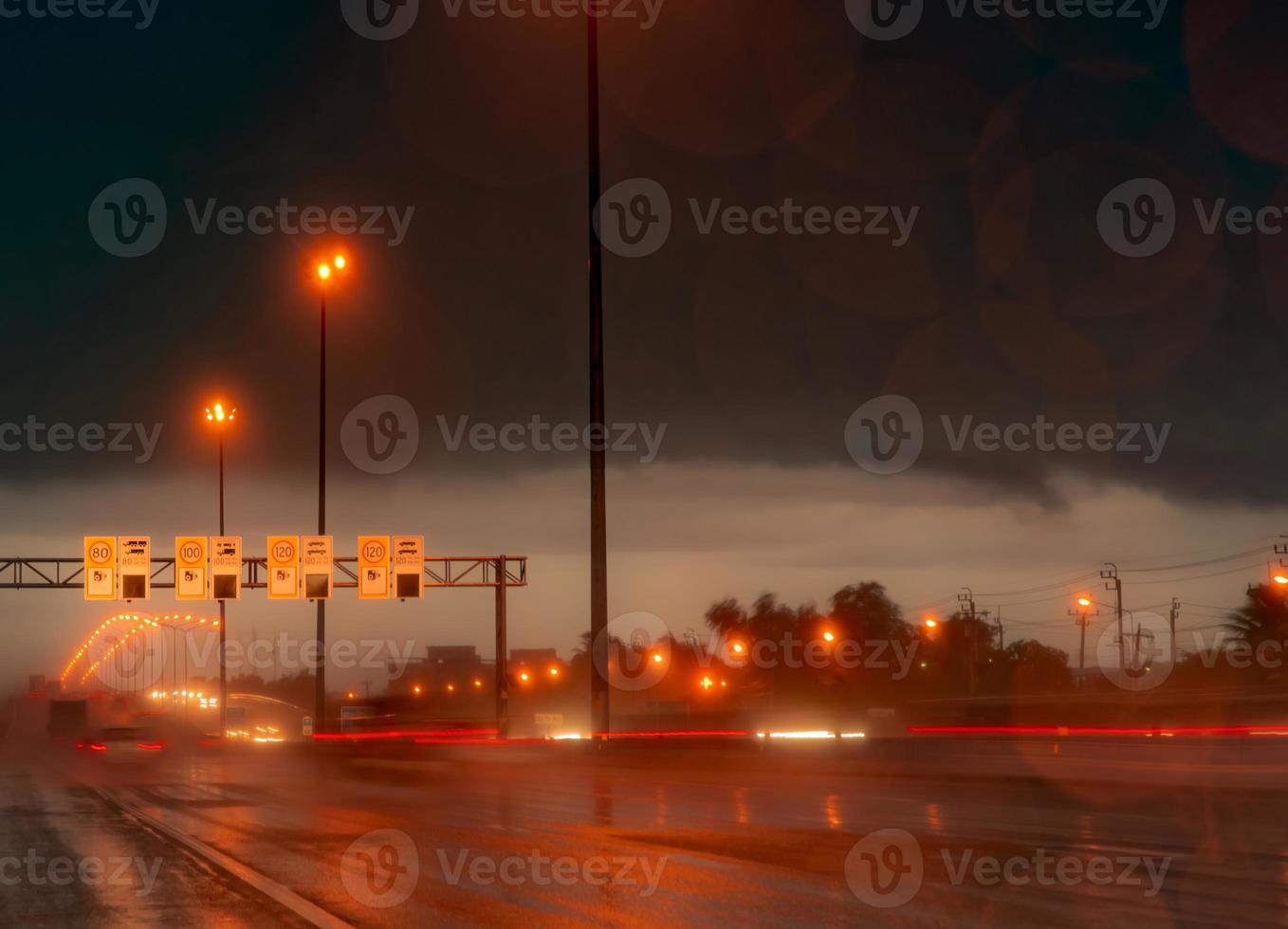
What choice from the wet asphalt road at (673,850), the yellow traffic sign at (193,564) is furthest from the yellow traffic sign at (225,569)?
the wet asphalt road at (673,850)

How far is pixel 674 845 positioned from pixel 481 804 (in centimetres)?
768

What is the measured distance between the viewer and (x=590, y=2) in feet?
95.1

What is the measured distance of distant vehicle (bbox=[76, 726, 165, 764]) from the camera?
5072 cm

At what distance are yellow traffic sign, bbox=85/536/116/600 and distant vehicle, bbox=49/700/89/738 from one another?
1223 inches

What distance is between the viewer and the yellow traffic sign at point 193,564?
47969mm

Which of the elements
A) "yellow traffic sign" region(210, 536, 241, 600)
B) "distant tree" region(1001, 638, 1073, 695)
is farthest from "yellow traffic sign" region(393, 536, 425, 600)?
"distant tree" region(1001, 638, 1073, 695)

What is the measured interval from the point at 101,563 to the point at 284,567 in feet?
19.1

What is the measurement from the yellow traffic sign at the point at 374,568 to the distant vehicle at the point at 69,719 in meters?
35.3

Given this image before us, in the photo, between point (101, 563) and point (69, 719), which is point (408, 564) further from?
point (69, 719)

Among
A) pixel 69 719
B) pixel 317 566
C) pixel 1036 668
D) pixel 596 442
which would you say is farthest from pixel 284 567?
pixel 1036 668

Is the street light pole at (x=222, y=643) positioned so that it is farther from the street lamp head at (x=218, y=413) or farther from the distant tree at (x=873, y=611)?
the distant tree at (x=873, y=611)

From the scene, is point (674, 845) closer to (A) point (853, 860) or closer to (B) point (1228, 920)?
(A) point (853, 860)

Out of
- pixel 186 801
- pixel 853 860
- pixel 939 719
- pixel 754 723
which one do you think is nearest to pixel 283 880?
pixel 853 860

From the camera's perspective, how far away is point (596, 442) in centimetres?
2783
